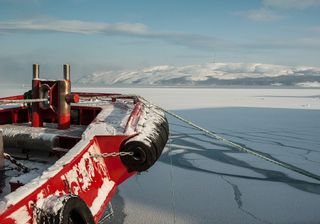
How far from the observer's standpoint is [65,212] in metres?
2.14

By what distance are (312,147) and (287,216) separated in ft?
14.7

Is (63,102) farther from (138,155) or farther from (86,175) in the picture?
(86,175)

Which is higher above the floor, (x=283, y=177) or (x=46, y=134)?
(x=46, y=134)

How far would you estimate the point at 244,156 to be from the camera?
23.2 ft

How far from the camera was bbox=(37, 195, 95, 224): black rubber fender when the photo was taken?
2.08m

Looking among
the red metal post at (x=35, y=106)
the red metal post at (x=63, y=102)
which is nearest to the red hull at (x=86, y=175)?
the red metal post at (x=35, y=106)

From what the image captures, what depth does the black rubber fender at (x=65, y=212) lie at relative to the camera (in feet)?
6.82

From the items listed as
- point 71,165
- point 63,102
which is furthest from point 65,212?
point 63,102

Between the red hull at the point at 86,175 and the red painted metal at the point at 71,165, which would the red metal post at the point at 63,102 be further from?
the red hull at the point at 86,175

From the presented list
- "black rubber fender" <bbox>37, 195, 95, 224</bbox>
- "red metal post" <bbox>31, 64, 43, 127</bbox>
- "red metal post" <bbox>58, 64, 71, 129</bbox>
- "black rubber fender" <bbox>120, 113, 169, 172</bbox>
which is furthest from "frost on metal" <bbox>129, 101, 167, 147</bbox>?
"red metal post" <bbox>31, 64, 43, 127</bbox>

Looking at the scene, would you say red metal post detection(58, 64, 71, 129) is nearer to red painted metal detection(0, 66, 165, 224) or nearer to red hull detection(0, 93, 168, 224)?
red painted metal detection(0, 66, 165, 224)

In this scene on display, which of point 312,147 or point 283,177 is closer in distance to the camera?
point 283,177

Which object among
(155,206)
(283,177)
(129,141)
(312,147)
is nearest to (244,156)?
(283,177)

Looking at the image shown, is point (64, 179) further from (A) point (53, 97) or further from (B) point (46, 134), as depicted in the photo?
(A) point (53, 97)
